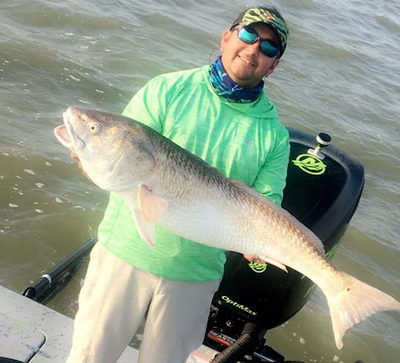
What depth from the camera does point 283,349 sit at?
5785 mm

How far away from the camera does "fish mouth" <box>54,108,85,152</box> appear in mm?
2701

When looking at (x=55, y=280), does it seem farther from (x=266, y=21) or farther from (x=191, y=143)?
(x=266, y=21)

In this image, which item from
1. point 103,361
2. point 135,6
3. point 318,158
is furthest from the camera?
point 135,6

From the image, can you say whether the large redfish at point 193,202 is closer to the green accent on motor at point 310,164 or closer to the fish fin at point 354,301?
the fish fin at point 354,301

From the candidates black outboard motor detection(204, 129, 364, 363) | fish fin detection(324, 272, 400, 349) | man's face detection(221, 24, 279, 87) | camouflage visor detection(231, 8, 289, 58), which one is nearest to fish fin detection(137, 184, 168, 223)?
man's face detection(221, 24, 279, 87)

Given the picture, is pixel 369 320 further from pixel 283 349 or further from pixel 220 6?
pixel 220 6

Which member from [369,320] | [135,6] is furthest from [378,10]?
[369,320]

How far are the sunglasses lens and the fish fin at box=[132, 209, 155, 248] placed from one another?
117 cm

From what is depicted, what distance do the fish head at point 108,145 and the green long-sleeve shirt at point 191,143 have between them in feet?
1.04

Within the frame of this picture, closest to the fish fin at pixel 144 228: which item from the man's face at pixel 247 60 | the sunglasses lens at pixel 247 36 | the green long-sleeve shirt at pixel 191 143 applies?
the green long-sleeve shirt at pixel 191 143

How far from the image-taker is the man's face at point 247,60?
10.2 feet

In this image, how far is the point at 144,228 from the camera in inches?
111

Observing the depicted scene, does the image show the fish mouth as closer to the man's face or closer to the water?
the man's face

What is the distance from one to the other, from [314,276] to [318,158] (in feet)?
6.41
